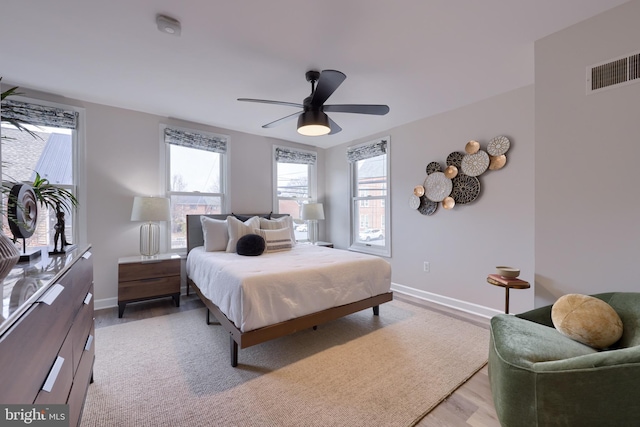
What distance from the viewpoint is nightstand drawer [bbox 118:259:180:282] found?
3045mm

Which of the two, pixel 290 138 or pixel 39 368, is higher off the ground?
pixel 290 138

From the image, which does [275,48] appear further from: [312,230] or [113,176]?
[312,230]

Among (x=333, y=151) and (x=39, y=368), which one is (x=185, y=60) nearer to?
(x=39, y=368)

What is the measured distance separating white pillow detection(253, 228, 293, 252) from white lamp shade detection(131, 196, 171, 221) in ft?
3.85

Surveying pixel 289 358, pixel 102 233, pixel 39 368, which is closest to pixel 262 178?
pixel 102 233

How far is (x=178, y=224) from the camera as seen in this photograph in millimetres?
3885

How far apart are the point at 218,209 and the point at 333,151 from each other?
97.5 inches

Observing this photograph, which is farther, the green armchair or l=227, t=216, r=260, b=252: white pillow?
l=227, t=216, r=260, b=252: white pillow

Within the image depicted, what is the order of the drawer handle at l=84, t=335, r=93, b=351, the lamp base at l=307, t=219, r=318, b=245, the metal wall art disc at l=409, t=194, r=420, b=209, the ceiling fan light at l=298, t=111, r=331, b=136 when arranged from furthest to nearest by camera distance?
the lamp base at l=307, t=219, r=318, b=245
the metal wall art disc at l=409, t=194, r=420, b=209
the ceiling fan light at l=298, t=111, r=331, b=136
the drawer handle at l=84, t=335, r=93, b=351

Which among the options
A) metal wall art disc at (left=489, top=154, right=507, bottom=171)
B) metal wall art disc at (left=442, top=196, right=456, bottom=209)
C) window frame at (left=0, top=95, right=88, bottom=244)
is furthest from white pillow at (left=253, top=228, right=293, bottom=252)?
metal wall art disc at (left=489, top=154, right=507, bottom=171)

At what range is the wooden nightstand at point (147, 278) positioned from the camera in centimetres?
304

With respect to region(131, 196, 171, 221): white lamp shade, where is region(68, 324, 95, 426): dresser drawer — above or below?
below

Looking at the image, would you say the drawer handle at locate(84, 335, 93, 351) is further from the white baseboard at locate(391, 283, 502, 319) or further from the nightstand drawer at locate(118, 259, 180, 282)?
the white baseboard at locate(391, 283, 502, 319)

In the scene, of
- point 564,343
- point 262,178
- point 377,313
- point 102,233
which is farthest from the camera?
point 262,178
